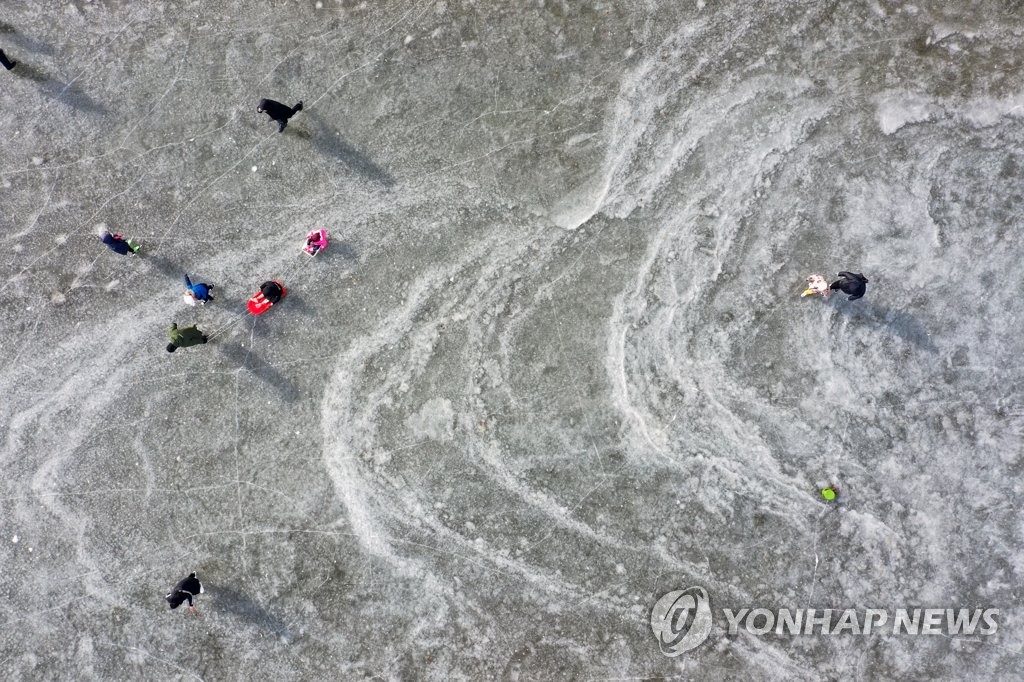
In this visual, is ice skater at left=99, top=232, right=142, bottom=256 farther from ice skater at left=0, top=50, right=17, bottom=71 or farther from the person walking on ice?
ice skater at left=0, top=50, right=17, bottom=71

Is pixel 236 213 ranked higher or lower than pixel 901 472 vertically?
higher

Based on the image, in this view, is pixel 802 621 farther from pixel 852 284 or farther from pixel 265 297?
pixel 265 297

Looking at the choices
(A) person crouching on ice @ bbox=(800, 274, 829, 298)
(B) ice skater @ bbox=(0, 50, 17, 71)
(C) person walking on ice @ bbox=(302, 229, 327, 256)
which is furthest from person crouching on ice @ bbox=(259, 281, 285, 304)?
(A) person crouching on ice @ bbox=(800, 274, 829, 298)

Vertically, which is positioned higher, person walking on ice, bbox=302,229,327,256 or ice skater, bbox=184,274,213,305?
ice skater, bbox=184,274,213,305

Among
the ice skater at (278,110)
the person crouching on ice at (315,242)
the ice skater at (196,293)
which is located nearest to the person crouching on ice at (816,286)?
the person crouching on ice at (315,242)

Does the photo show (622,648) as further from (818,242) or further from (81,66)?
(81,66)

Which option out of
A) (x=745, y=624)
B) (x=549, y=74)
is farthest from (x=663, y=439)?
(x=549, y=74)

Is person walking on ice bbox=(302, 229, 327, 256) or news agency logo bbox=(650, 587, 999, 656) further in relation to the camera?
person walking on ice bbox=(302, 229, 327, 256)
